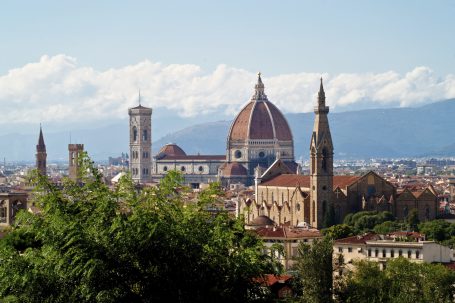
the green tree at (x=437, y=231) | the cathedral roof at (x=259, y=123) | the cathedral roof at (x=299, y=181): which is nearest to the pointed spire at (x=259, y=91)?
the cathedral roof at (x=259, y=123)

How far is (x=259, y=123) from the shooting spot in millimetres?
192750

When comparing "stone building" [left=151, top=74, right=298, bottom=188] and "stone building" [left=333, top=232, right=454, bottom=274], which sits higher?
"stone building" [left=151, top=74, right=298, bottom=188]

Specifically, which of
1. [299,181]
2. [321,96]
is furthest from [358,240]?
[299,181]

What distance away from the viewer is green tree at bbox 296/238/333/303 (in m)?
50.9

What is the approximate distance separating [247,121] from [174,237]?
161m

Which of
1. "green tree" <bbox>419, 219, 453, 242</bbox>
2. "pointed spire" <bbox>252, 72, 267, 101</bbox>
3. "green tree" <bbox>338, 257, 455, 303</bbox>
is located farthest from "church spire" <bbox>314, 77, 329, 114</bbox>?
"pointed spire" <bbox>252, 72, 267, 101</bbox>

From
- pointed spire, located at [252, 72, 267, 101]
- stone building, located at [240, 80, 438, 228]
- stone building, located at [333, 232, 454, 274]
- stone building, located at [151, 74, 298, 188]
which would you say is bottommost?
stone building, located at [333, 232, 454, 274]

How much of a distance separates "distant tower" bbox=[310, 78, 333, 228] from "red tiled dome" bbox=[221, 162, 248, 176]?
251 ft

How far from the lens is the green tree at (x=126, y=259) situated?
3200 centimetres

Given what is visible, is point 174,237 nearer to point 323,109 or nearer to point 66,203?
point 66,203

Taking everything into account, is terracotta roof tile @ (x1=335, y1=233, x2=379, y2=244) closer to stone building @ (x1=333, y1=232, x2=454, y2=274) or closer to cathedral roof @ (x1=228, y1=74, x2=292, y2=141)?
stone building @ (x1=333, y1=232, x2=454, y2=274)

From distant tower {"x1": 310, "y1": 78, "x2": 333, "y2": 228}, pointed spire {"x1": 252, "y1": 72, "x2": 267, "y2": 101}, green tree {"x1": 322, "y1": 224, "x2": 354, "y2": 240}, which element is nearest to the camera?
green tree {"x1": 322, "y1": 224, "x2": 354, "y2": 240}

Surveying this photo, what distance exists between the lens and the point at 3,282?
32906mm

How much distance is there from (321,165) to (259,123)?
86.6 metres
